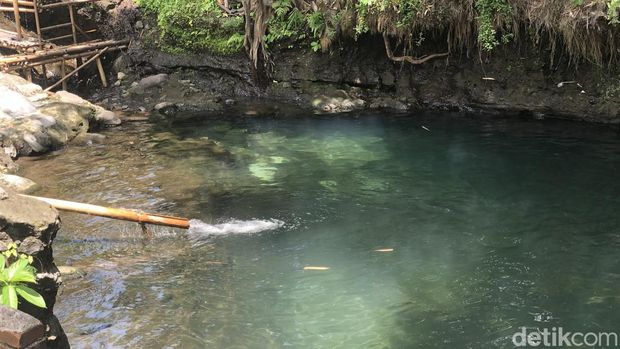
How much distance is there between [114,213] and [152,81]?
10465mm

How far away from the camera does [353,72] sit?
15094 millimetres

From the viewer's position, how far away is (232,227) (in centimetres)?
799

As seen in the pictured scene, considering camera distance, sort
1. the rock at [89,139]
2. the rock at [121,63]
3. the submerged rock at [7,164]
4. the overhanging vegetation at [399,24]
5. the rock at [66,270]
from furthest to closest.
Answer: the rock at [121,63], the rock at [89,139], the overhanging vegetation at [399,24], the submerged rock at [7,164], the rock at [66,270]

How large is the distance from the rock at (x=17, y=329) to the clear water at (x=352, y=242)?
195 cm

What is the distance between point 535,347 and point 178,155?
26.6ft

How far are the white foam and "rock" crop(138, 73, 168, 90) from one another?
912 centimetres

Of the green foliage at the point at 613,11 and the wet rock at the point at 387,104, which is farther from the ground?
the green foliage at the point at 613,11

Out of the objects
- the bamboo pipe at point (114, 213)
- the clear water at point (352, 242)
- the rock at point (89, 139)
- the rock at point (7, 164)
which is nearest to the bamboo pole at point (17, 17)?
the rock at point (89, 139)

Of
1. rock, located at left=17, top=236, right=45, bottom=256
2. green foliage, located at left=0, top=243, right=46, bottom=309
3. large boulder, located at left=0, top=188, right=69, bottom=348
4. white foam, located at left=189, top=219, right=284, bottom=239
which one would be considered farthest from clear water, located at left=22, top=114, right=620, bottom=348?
green foliage, located at left=0, top=243, right=46, bottom=309

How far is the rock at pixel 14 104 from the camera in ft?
39.2

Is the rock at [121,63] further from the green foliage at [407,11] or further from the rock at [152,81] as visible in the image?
the green foliage at [407,11]

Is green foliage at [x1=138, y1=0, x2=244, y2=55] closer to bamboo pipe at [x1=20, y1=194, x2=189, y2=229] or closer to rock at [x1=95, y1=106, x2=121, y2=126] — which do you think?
rock at [x1=95, y1=106, x2=121, y2=126]

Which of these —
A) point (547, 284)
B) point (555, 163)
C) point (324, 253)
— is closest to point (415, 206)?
point (324, 253)

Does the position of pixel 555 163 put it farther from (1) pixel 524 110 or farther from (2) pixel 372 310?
(2) pixel 372 310
